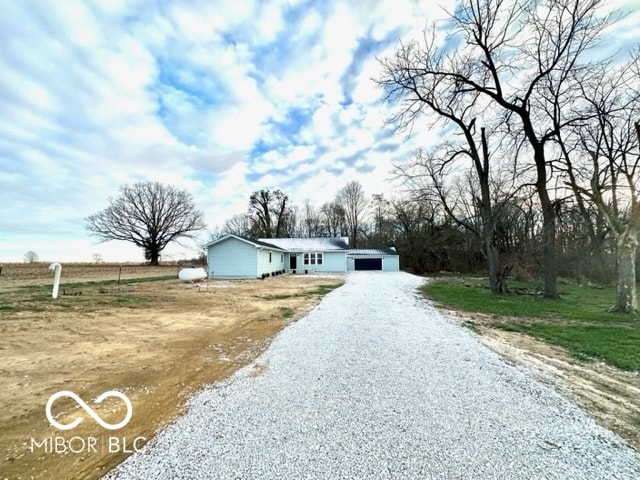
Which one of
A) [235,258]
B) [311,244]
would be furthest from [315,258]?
[235,258]

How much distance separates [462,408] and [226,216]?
4690 cm

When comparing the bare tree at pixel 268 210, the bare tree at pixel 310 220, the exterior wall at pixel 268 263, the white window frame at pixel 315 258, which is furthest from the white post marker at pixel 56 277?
the bare tree at pixel 310 220

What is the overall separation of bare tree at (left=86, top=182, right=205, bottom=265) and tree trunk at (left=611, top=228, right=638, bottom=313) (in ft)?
138

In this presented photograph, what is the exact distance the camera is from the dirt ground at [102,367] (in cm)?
225

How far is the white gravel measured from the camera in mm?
1997

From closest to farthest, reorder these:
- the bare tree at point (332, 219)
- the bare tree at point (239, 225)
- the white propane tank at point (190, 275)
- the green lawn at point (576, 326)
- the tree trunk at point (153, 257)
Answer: the green lawn at point (576, 326), the white propane tank at point (190, 275), the tree trunk at point (153, 257), the bare tree at point (332, 219), the bare tree at point (239, 225)

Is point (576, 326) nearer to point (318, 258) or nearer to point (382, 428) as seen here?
point (382, 428)

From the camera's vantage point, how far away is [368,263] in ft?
102

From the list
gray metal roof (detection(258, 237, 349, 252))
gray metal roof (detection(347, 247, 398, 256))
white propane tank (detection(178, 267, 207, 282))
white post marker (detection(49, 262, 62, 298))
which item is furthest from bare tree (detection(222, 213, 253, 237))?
white post marker (detection(49, 262, 62, 298))

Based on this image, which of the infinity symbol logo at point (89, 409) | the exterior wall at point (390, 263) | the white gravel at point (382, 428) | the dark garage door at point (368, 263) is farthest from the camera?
the dark garage door at point (368, 263)

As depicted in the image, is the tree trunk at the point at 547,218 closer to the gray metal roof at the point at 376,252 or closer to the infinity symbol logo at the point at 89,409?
the infinity symbol logo at the point at 89,409

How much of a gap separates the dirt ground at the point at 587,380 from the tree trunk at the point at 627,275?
557 cm

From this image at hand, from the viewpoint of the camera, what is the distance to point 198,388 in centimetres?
331

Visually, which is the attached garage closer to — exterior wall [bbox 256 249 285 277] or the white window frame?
the white window frame
